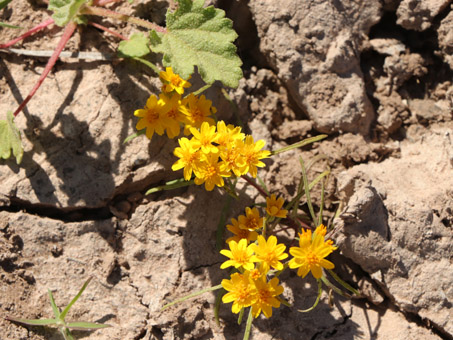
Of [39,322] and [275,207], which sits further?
[275,207]

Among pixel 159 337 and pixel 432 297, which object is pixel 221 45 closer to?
pixel 159 337

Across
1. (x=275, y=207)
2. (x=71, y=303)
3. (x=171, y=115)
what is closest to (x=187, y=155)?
(x=171, y=115)

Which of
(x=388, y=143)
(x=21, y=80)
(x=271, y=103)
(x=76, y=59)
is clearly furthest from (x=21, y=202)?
(x=388, y=143)

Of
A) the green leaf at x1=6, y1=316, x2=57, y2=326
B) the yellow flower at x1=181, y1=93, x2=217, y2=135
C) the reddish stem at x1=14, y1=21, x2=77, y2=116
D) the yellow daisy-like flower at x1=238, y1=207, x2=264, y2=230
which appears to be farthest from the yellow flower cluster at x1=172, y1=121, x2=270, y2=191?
the green leaf at x1=6, y1=316, x2=57, y2=326

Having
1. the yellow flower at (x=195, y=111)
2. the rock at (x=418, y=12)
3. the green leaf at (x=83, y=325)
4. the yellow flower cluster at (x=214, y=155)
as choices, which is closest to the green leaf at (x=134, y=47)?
the yellow flower at (x=195, y=111)

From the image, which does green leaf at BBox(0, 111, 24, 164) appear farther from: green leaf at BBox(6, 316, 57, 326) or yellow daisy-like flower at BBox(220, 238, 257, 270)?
yellow daisy-like flower at BBox(220, 238, 257, 270)

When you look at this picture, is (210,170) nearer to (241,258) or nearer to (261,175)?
(241,258)
